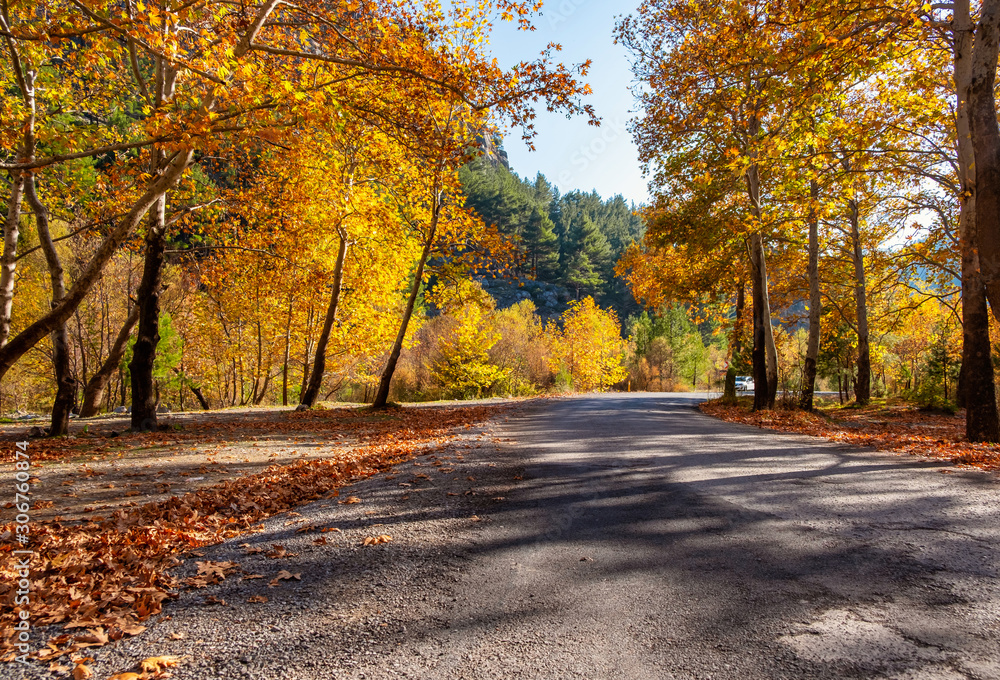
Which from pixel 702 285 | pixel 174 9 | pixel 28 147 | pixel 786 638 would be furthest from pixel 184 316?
pixel 786 638

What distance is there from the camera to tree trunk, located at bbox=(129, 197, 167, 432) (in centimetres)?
934

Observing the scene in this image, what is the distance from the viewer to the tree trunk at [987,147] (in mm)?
7375

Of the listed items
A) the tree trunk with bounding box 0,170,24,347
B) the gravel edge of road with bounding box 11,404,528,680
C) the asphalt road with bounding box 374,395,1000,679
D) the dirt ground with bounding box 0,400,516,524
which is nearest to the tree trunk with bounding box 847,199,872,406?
the asphalt road with bounding box 374,395,1000,679

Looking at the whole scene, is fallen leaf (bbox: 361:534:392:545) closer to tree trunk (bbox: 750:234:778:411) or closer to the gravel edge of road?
the gravel edge of road

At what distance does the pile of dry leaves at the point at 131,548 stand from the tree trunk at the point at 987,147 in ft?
31.9

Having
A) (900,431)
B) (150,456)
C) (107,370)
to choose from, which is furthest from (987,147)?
(107,370)

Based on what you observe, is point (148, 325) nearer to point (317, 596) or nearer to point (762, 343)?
point (317, 596)

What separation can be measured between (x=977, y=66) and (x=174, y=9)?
38.2 feet

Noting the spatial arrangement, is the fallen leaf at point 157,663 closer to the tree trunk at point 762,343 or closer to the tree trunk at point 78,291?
the tree trunk at point 78,291

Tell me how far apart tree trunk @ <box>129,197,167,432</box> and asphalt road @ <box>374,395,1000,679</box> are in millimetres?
8443

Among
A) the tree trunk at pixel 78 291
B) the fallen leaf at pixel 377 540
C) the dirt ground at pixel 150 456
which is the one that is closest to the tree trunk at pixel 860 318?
the dirt ground at pixel 150 456

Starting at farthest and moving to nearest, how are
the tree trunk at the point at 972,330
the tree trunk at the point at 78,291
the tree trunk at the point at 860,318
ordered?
the tree trunk at the point at 860,318, the tree trunk at the point at 972,330, the tree trunk at the point at 78,291

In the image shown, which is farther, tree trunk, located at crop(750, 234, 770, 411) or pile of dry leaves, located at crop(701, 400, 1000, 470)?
tree trunk, located at crop(750, 234, 770, 411)

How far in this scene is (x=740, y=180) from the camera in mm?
14047
